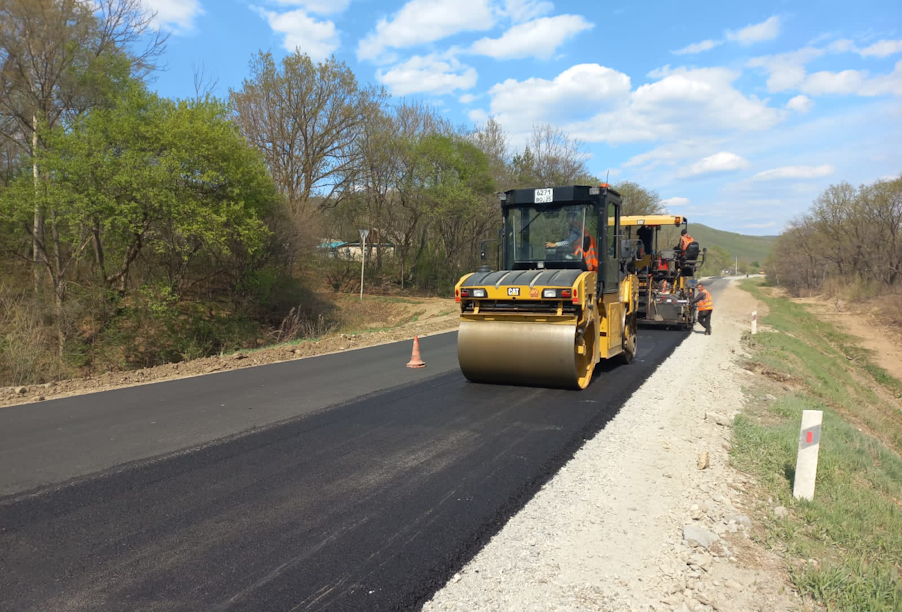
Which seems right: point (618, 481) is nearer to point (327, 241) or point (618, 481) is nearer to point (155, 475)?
point (155, 475)

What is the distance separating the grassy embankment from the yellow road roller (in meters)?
2.27

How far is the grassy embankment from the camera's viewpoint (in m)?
2.99

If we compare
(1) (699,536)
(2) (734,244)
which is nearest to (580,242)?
(1) (699,536)

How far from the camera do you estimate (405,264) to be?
114ft

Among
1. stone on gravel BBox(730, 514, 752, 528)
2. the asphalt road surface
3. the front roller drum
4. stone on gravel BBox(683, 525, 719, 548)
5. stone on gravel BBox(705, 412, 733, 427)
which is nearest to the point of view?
the asphalt road surface

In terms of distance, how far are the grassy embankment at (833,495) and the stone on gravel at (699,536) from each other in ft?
1.21

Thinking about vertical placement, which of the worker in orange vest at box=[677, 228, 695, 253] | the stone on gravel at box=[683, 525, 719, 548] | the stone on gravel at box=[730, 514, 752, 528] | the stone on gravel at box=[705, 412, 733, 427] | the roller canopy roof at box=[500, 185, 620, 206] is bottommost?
the stone on gravel at box=[705, 412, 733, 427]

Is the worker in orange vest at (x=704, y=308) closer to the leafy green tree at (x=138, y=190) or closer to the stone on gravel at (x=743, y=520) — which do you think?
the stone on gravel at (x=743, y=520)

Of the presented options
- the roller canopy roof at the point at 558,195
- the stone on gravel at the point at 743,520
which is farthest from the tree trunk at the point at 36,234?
the stone on gravel at the point at 743,520

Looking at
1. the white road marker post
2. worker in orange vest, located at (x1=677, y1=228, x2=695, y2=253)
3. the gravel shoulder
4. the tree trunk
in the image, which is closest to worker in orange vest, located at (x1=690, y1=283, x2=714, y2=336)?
worker in orange vest, located at (x1=677, y1=228, x2=695, y2=253)

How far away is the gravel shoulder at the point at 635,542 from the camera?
9.41 feet

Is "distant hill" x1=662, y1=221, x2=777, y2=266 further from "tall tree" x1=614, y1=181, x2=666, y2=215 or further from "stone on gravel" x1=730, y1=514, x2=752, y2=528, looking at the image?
"stone on gravel" x1=730, y1=514, x2=752, y2=528

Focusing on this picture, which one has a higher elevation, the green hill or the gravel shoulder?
the green hill

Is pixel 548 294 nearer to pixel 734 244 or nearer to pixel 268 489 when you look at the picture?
pixel 268 489
